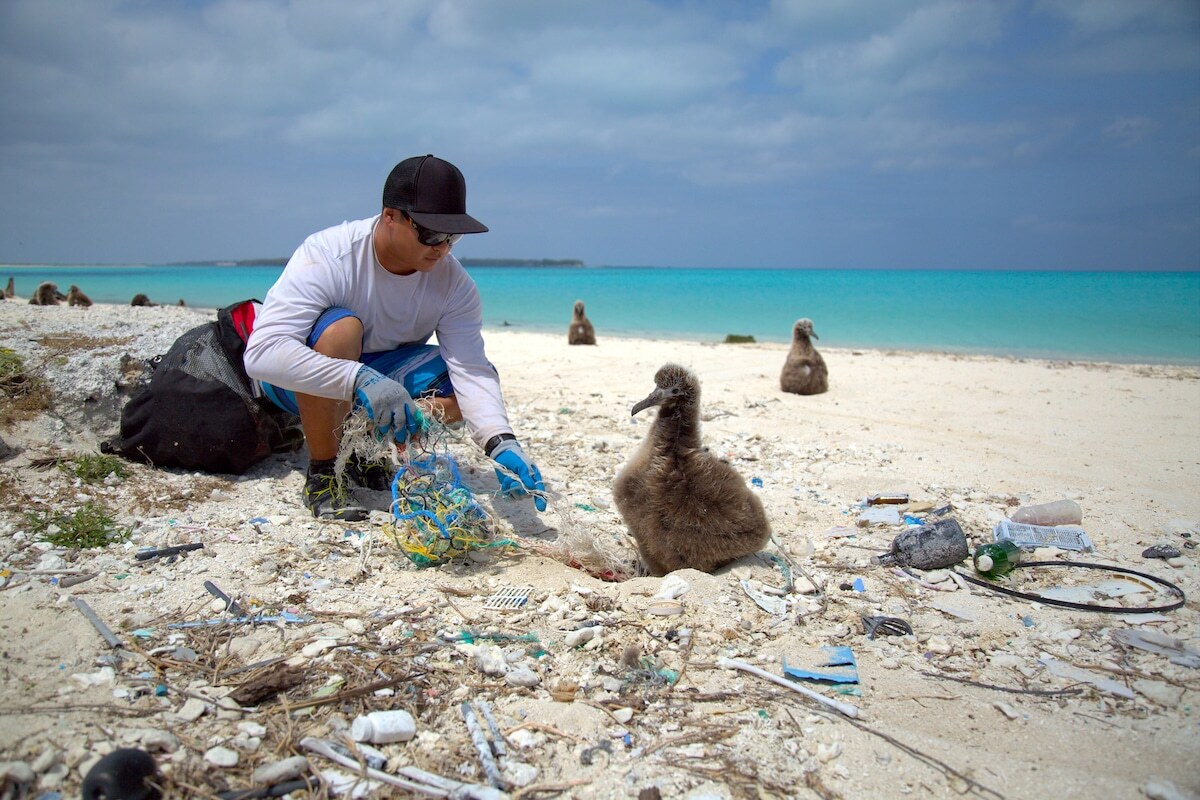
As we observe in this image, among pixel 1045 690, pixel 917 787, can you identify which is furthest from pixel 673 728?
pixel 1045 690

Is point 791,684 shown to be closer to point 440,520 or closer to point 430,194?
point 440,520

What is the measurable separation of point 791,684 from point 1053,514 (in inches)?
102

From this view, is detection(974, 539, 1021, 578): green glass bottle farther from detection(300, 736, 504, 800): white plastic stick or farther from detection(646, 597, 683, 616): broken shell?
detection(300, 736, 504, 800): white plastic stick

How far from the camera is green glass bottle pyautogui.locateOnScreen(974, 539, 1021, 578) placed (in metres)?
3.57

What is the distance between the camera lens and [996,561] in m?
3.58

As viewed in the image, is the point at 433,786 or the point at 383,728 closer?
the point at 433,786

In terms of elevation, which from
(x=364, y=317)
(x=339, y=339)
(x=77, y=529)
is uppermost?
(x=364, y=317)

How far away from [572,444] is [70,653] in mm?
3905

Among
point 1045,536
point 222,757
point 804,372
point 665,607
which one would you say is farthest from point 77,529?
point 804,372

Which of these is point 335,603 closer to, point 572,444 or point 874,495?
point 572,444

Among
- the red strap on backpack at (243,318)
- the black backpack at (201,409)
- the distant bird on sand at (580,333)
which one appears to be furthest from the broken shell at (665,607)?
the distant bird on sand at (580,333)

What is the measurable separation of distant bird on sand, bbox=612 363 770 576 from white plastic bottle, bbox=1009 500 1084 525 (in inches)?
69.0

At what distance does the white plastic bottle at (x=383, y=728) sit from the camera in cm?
220

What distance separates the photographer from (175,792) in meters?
1.94
